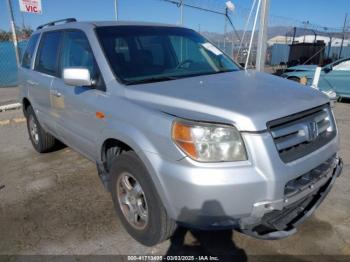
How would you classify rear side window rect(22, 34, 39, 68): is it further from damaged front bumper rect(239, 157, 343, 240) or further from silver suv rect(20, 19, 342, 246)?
damaged front bumper rect(239, 157, 343, 240)

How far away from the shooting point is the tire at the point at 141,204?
2.50m

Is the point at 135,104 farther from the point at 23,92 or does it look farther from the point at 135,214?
the point at 23,92

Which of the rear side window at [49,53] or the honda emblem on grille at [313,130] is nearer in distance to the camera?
the honda emblem on grille at [313,130]

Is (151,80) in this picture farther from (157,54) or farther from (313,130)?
(313,130)

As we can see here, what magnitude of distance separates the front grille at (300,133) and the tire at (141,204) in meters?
1.00

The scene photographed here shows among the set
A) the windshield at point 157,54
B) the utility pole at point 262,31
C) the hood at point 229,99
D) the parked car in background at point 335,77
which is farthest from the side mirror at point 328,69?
the hood at point 229,99

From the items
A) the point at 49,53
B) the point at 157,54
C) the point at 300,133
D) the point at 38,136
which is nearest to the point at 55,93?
the point at 49,53

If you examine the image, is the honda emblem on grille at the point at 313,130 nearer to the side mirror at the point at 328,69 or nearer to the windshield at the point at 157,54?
the windshield at the point at 157,54

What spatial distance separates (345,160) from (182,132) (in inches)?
141

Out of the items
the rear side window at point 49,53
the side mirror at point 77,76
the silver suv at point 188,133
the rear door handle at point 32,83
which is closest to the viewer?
the silver suv at point 188,133

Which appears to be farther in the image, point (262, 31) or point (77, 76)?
point (262, 31)

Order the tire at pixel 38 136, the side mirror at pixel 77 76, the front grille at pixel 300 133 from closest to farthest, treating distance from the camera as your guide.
Answer: the front grille at pixel 300 133 → the side mirror at pixel 77 76 → the tire at pixel 38 136

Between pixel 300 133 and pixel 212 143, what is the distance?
0.74 metres

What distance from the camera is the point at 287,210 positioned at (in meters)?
2.55
